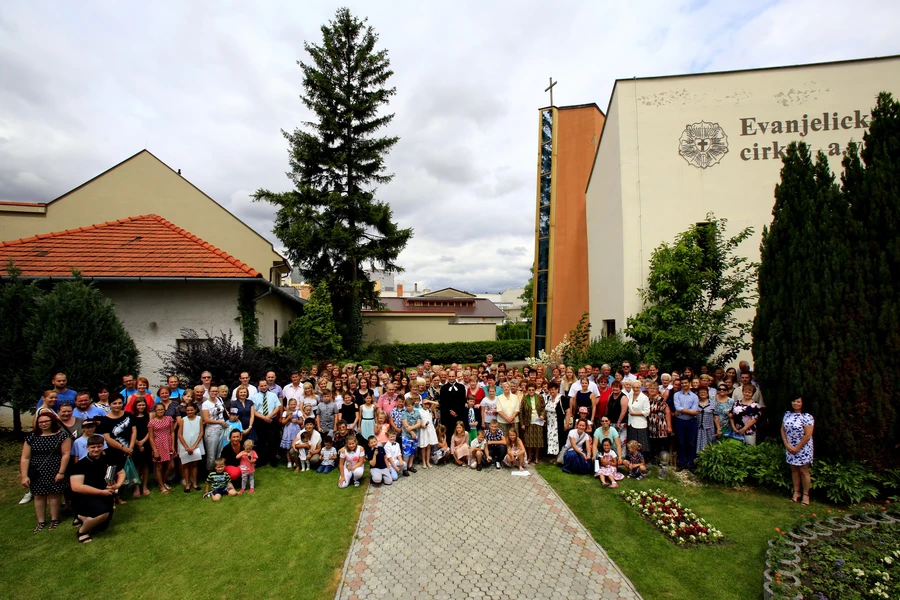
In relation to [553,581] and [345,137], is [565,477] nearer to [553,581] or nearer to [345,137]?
[553,581]

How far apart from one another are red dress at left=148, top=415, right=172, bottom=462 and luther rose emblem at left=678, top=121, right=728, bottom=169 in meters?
15.2

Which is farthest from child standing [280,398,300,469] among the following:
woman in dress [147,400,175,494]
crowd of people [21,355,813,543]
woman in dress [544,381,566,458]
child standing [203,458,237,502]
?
woman in dress [544,381,566,458]

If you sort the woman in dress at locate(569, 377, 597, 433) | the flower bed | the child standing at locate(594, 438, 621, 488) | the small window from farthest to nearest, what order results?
the small window < the woman in dress at locate(569, 377, 597, 433) < the child standing at locate(594, 438, 621, 488) < the flower bed

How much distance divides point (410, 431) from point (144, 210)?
17620mm

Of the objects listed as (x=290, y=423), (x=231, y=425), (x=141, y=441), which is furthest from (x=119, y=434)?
(x=290, y=423)

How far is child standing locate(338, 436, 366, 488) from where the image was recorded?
799 cm

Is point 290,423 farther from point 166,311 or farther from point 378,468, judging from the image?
point 166,311

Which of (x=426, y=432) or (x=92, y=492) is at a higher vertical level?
(x=426, y=432)

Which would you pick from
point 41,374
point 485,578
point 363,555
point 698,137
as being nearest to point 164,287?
point 41,374

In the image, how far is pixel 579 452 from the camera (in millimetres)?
8398

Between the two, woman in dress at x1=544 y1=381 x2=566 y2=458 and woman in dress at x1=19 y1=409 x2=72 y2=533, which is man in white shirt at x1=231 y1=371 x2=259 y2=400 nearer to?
woman in dress at x1=19 y1=409 x2=72 y2=533

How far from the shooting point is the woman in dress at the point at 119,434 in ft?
22.2

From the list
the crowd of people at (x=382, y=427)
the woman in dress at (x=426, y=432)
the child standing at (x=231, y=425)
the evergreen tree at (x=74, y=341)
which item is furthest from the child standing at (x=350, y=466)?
the evergreen tree at (x=74, y=341)

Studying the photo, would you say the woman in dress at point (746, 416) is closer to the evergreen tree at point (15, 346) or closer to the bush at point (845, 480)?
the bush at point (845, 480)
